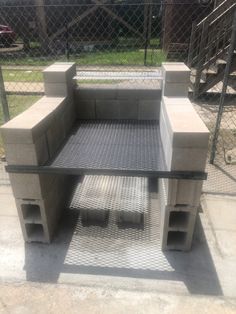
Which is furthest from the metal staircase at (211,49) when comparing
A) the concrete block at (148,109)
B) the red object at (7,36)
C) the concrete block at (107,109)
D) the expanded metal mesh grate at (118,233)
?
the red object at (7,36)

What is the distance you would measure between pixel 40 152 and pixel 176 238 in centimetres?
150

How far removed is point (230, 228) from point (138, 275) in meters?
1.15

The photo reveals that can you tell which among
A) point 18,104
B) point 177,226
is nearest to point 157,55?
point 18,104

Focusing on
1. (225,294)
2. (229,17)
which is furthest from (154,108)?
(229,17)

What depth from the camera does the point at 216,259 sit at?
280cm

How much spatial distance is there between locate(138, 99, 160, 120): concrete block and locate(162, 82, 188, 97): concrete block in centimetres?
44

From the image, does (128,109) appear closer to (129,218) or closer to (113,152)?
(113,152)

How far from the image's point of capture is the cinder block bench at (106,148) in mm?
2500

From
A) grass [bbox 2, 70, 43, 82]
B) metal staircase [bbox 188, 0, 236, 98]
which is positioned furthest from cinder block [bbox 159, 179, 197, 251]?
grass [bbox 2, 70, 43, 82]

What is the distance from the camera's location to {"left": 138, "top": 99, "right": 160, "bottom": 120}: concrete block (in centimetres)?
395

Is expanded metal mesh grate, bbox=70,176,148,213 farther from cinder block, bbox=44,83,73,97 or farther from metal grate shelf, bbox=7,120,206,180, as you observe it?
cinder block, bbox=44,83,73,97

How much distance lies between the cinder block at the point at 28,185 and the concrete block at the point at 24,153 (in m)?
0.13

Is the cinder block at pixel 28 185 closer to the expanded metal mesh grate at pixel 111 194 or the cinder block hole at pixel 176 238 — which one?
the expanded metal mesh grate at pixel 111 194

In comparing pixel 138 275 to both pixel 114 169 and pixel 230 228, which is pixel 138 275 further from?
pixel 230 228
